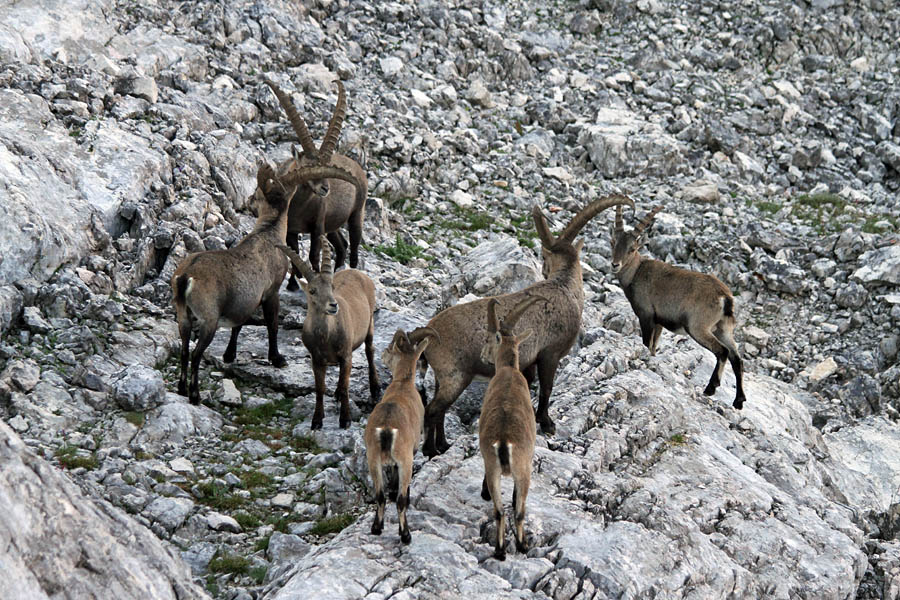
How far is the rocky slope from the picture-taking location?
782 cm

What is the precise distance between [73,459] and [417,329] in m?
3.42

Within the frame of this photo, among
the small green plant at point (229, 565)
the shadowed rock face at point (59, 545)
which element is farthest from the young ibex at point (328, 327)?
the shadowed rock face at point (59, 545)

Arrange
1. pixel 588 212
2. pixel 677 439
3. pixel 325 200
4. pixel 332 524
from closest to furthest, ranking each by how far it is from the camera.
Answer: pixel 332 524
pixel 677 439
pixel 588 212
pixel 325 200

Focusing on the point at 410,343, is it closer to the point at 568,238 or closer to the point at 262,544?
the point at 262,544

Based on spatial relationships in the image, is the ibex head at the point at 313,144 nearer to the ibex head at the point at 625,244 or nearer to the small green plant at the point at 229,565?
the ibex head at the point at 625,244

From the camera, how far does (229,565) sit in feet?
24.5

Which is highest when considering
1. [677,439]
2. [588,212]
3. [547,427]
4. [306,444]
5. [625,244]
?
[588,212]

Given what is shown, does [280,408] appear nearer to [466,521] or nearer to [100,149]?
[466,521]

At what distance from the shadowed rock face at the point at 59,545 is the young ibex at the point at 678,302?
7.62m

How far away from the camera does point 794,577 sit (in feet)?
26.2

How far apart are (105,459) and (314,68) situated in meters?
11.8

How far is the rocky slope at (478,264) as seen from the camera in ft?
25.7

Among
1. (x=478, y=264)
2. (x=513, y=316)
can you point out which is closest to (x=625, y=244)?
(x=478, y=264)

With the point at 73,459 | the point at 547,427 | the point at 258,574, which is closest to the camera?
the point at 258,574
